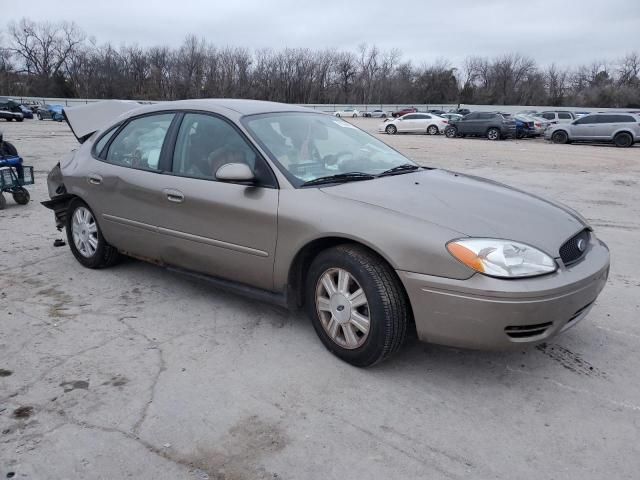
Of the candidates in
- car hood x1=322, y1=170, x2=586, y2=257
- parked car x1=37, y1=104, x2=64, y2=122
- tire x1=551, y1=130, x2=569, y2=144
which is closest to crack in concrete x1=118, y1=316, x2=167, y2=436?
car hood x1=322, y1=170, x2=586, y2=257

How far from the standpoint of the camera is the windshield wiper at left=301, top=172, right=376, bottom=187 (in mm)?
3352

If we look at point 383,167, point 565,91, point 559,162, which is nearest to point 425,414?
point 383,167

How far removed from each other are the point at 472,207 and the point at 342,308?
3.22 ft

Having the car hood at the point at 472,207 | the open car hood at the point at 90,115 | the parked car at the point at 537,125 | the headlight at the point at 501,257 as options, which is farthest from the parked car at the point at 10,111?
the headlight at the point at 501,257

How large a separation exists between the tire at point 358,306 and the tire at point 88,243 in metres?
2.38

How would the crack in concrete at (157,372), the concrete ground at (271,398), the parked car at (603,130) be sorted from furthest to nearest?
the parked car at (603,130) < the crack in concrete at (157,372) < the concrete ground at (271,398)

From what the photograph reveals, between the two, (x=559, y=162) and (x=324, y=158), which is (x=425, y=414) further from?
(x=559, y=162)

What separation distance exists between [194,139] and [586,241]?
283 centimetres

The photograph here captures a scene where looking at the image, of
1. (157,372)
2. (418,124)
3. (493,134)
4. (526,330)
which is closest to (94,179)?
(157,372)

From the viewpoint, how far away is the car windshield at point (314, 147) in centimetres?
350

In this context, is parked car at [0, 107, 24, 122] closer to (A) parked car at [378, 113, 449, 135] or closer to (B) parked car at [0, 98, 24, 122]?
(B) parked car at [0, 98, 24, 122]

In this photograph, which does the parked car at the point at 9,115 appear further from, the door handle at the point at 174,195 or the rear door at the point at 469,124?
the door handle at the point at 174,195

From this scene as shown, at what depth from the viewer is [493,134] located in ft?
94.3

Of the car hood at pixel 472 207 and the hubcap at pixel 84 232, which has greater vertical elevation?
the car hood at pixel 472 207
